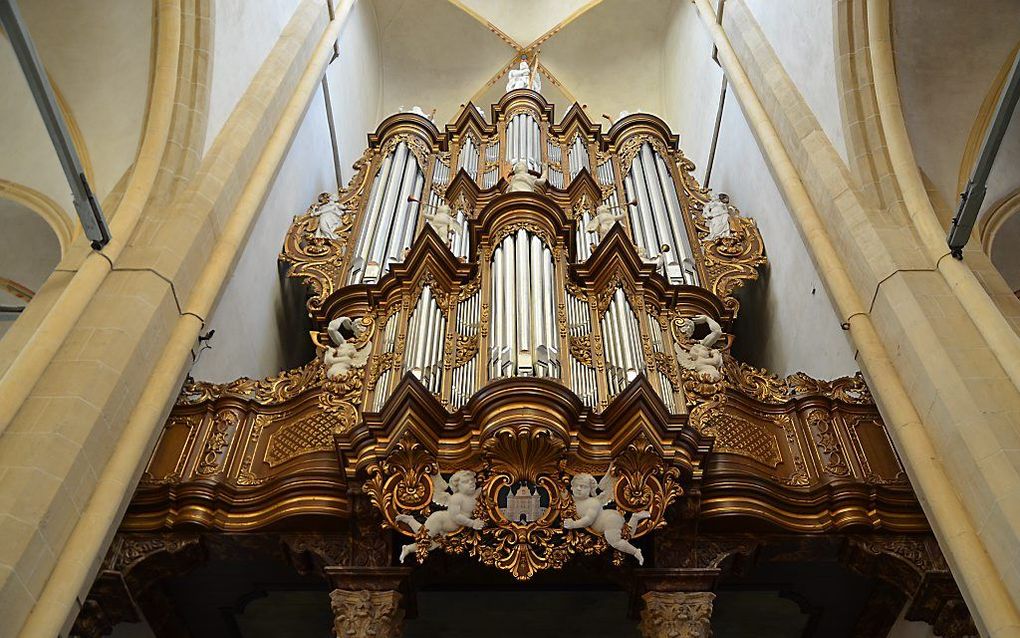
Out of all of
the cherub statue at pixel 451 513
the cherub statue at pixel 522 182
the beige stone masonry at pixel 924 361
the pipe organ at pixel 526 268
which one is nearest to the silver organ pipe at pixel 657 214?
the pipe organ at pixel 526 268

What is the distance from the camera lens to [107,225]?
23.9 ft

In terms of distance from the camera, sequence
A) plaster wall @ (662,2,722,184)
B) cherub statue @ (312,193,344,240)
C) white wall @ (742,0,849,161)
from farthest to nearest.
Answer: plaster wall @ (662,2,722,184) → cherub statue @ (312,193,344,240) → white wall @ (742,0,849,161)

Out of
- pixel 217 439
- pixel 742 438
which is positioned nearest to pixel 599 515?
pixel 742 438

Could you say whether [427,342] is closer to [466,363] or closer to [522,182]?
[466,363]

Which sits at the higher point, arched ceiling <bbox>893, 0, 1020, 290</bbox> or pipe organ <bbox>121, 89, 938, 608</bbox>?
arched ceiling <bbox>893, 0, 1020, 290</bbox>

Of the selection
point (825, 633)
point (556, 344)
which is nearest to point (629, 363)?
point (556, 344)

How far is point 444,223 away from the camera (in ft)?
33.3

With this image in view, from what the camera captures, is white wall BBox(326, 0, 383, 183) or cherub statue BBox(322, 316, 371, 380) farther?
white wall BBox(326, 0, 383, 183)

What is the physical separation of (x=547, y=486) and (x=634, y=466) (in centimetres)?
59

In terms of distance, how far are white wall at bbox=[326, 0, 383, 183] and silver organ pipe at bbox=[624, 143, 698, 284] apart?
4.40 metres

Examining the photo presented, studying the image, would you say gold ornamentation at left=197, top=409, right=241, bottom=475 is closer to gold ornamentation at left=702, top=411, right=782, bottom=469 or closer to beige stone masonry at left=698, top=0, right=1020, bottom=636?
gold ornamentation at left=702, top=411, right=782, bottom=469

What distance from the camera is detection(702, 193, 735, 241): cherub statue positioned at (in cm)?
1062

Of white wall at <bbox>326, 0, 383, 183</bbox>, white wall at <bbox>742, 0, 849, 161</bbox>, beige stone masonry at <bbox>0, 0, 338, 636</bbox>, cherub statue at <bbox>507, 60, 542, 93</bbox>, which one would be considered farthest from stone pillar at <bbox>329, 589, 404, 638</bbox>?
cherub statue at <bbox>507, 60, 542, 93</bbox>

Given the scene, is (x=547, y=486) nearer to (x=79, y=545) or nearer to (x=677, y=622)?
(x=677, y=622)
